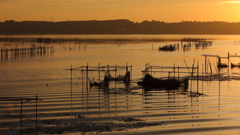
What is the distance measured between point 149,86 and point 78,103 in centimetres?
694

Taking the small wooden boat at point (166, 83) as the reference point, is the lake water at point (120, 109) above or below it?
below

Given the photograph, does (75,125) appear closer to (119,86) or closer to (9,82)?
(119,86)

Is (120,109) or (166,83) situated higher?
(166,83)

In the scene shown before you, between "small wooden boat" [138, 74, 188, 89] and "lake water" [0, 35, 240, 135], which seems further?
"small wooden boat" [138, 74, 188, 89]

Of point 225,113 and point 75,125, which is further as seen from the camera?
point 225,113

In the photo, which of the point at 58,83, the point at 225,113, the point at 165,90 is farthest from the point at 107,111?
the point at 58,83

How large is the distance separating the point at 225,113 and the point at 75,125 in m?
6.64

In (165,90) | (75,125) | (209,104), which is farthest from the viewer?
(165,90)

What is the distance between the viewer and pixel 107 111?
15.8 m

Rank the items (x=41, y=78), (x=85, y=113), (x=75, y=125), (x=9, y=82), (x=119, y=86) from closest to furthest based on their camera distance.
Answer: (x=75, y=125), (x=85, y=113), (x=119, y=86), (x=9, y=82), (x=41, y=78)

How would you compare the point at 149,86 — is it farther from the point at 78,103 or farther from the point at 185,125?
the point at 185,125

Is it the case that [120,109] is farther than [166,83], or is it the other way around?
[166,83]

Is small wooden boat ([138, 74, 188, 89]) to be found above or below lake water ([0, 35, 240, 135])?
above

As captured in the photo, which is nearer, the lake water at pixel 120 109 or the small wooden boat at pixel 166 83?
the lake water at pixel 120 109
